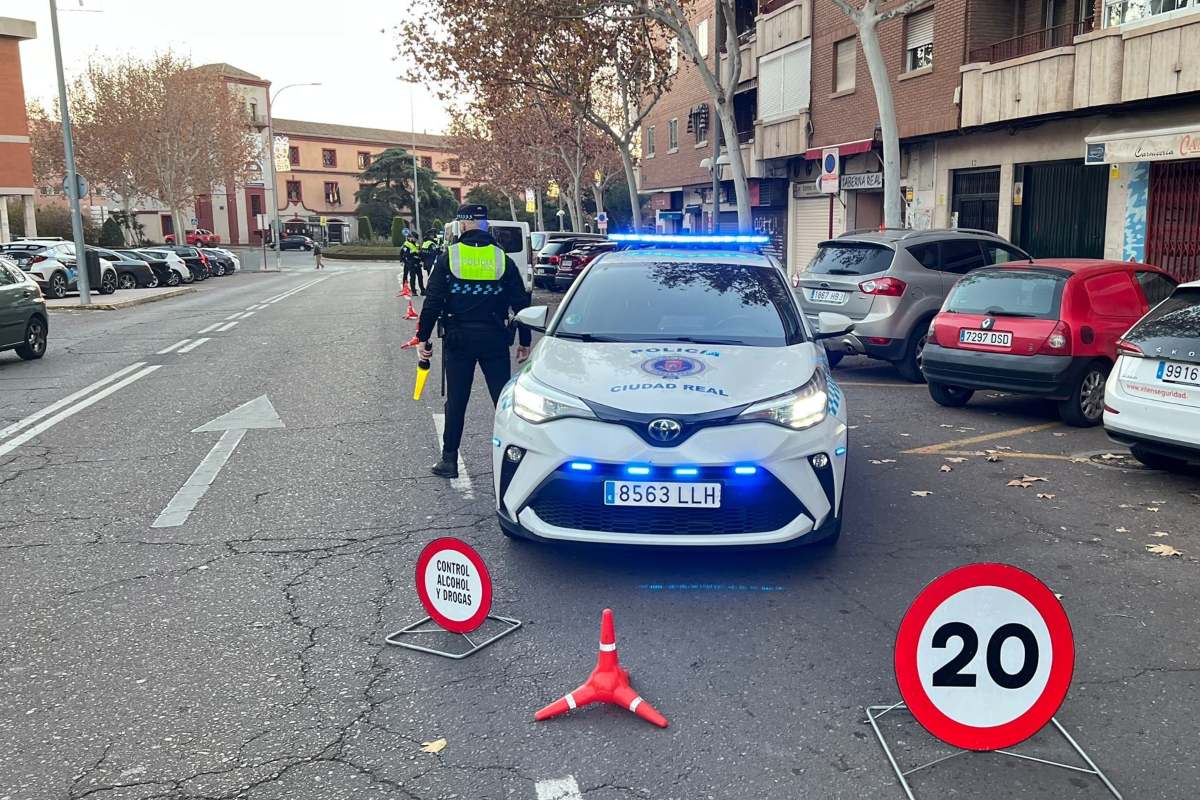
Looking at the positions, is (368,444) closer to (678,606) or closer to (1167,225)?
(678,606)

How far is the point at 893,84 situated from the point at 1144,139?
8.19 metres

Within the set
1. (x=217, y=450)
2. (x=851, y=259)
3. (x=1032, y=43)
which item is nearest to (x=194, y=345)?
(x=217, y=450)

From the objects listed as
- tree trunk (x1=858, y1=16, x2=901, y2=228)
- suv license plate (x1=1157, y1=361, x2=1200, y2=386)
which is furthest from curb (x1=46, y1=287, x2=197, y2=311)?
suv license plate (x1=1157, y1=361, x2=1200, y2=386)

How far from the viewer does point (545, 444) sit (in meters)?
4.80

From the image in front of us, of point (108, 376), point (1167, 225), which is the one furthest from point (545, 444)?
point (1167, 225)

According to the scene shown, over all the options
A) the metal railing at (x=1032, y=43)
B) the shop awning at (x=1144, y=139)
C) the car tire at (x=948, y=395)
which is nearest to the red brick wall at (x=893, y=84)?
the metal railing at (x=1032, y=43)

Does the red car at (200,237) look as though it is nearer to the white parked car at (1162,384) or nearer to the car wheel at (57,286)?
the car wheel at (57,286)

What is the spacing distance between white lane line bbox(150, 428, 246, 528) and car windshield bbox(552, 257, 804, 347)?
2.62 m

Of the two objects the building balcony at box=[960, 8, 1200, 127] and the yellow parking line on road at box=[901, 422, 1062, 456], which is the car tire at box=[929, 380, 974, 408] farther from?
the building balcony at box=[960, 8, 1200, 127]

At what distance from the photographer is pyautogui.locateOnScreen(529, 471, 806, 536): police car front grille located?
4.63 m

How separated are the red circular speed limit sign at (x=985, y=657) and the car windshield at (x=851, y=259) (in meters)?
9.10

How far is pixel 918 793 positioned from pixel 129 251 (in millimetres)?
39802

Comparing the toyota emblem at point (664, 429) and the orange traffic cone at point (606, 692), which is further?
the toyota emblem at point (664, 429)

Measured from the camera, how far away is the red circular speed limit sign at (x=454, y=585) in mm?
4160
